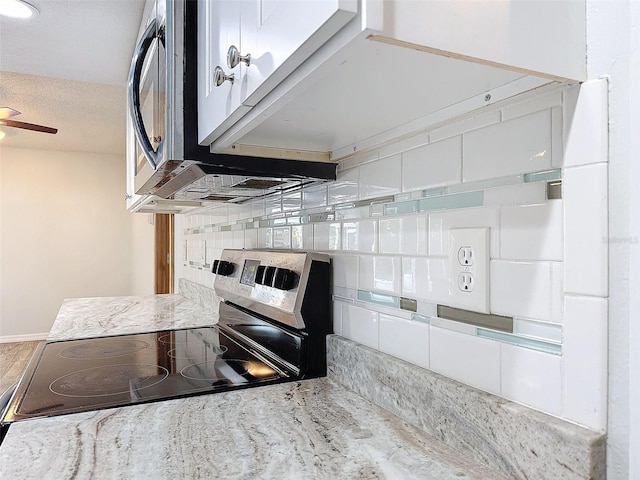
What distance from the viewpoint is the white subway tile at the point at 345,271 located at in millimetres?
1008

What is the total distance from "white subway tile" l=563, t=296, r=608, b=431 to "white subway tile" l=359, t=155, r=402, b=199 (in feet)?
1.30

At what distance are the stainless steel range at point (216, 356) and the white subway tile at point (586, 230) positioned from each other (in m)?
0.60

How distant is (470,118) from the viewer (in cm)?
70

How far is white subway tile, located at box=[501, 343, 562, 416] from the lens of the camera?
22.6 inches

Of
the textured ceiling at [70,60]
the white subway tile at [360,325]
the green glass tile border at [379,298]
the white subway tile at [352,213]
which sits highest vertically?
the textured ceiling at [70,60]

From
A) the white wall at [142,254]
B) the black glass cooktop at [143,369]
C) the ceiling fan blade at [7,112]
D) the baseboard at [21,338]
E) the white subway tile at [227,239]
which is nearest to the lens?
the black glass cooktop at [143,369]

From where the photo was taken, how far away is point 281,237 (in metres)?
1.38

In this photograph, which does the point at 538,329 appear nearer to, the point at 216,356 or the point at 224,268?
the point at 216,356

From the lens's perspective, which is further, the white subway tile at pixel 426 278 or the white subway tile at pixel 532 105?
the white subway tile at pixel 426 278

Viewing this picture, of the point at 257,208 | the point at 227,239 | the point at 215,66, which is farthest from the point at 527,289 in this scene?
the point at 227,239

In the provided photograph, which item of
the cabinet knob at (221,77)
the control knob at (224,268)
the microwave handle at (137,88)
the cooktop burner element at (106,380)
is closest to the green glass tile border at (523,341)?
the cabinet knob at (221,77)

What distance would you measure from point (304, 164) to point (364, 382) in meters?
0.48

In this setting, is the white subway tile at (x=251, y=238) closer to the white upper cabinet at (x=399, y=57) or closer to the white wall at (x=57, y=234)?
the white upper cabinet at (x=399, y=57)

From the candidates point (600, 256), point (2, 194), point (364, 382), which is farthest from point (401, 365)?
point (2, 194)
